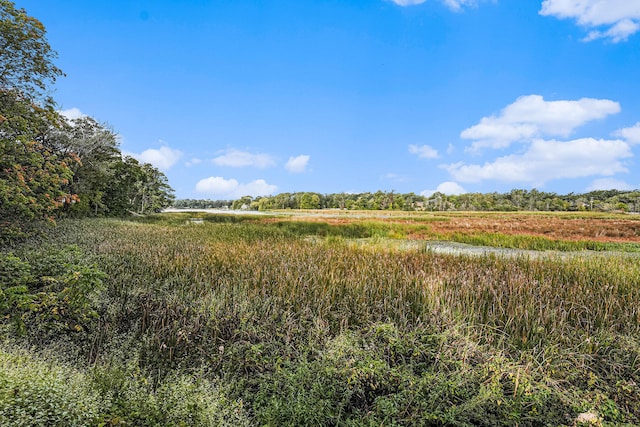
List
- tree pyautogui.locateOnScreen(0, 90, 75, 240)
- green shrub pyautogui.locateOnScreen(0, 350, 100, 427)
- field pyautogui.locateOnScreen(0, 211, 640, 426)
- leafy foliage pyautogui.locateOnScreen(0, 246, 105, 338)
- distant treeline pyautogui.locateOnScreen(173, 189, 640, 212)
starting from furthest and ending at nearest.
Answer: distant treeline pyautogui.locateOnScreen(173, 189, 640, 212)
tree pyautogui.locateOnScreen(0, 90, 75, 240)
leafy foliage pyautogui.locateOnScreen(0, 246, 105, 338)
field pyautogui.locateOnScreen(0, 211, 640, 426)
green shrub pyautogui.locateOnScreen(0, 350, 100, 427)

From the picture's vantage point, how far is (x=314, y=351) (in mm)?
3178

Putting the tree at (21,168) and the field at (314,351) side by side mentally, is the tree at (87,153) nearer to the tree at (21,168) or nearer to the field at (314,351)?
the tree at (21,168)

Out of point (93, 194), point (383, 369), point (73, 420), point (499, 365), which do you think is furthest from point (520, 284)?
point (93, 194)

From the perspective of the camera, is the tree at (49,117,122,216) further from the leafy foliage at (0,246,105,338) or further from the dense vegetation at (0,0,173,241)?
the leafy foliage at (0,246,105,338)

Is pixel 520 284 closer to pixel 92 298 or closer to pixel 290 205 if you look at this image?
pixel 92 298

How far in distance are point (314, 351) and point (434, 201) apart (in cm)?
9776

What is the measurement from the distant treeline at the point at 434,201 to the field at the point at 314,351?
81345 millimetres

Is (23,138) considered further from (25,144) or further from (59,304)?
(59,304)

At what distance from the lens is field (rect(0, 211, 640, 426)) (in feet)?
7.51

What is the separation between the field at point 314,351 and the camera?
7.51 ft

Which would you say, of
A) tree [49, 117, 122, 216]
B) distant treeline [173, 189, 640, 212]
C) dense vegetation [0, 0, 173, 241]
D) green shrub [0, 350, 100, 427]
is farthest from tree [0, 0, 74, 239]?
distant treeline [173, 189, 640, 212]

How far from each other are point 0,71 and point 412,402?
37.9ft

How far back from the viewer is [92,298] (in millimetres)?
4266

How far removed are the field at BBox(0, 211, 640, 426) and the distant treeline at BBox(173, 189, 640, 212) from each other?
267 ft
